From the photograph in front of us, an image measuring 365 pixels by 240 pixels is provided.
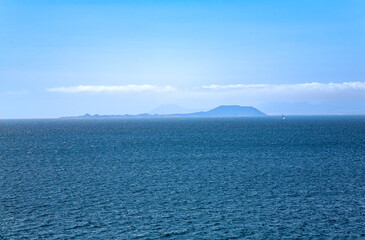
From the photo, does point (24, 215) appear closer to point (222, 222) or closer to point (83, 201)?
point (83, 201)

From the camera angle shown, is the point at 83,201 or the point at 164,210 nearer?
the point at 164,210

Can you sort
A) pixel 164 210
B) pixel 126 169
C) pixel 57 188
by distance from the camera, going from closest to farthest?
pixel 164 210, pixel 57 188, pixel 126 169

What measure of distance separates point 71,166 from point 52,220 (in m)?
35.7

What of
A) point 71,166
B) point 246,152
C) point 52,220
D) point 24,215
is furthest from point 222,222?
point 246,152

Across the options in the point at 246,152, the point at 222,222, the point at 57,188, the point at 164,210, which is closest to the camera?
the point at 222,222

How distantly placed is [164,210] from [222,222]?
21.7 feet

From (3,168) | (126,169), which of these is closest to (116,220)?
(126,169)

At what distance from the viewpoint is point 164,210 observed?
37.0 meters

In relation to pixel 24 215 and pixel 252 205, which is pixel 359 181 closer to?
pixel 252 205

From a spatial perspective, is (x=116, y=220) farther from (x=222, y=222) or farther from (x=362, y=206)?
(x=362, y=206)

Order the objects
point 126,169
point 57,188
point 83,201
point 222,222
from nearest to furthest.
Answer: point 222,222
point 83,201
point 57,188
point 126,169

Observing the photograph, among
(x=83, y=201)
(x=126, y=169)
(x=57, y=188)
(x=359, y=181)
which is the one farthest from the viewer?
(x=126, y=169)

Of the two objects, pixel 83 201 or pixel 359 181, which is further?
pixel 359 181

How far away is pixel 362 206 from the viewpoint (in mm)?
37875
